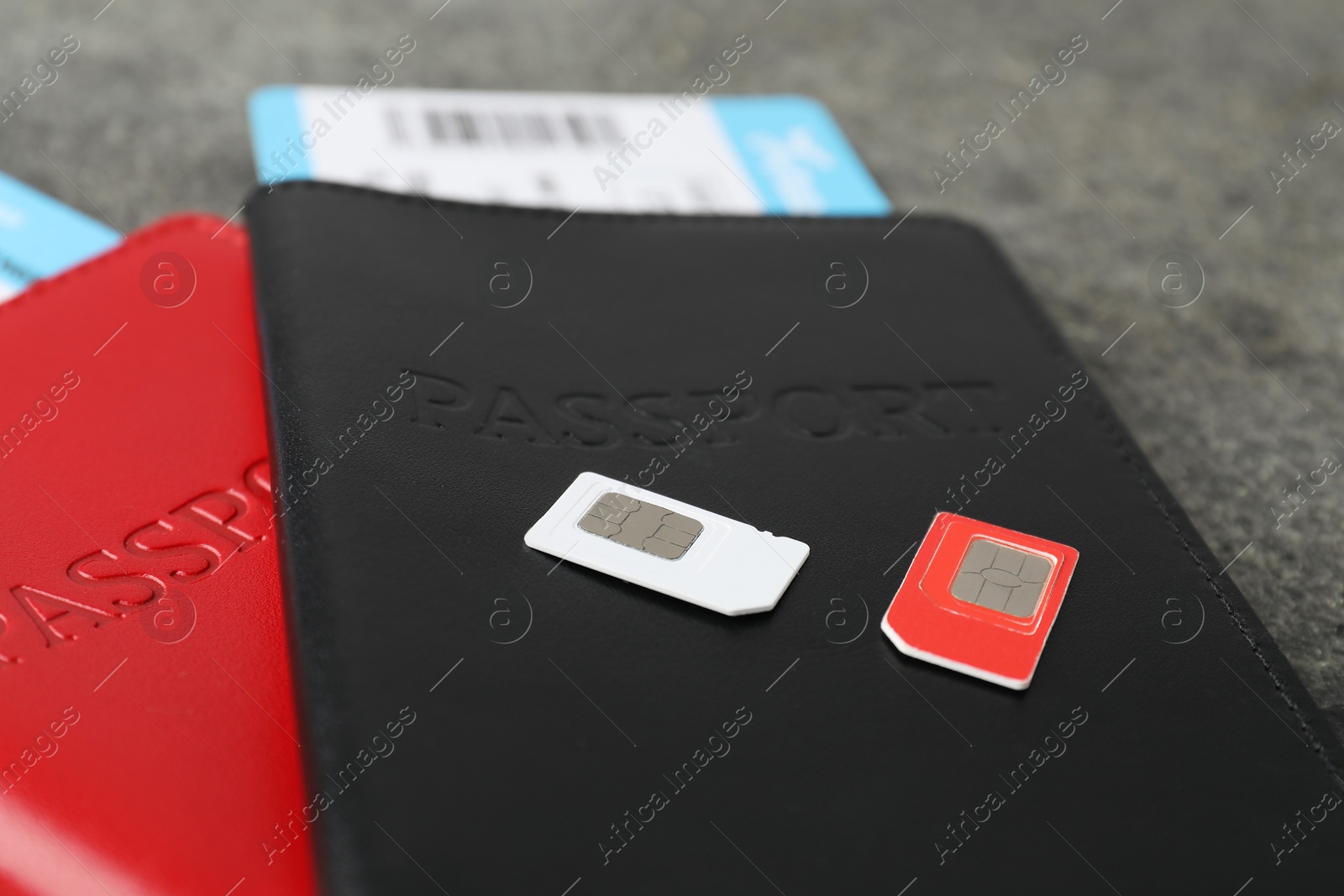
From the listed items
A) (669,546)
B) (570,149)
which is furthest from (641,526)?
(570,149)

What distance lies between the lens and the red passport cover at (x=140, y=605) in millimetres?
420

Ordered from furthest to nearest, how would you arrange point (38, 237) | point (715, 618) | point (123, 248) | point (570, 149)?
point (570, 149)
point (38, 237)
point (123, 248)
point (715, 618)

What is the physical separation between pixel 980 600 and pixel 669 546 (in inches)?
5.6

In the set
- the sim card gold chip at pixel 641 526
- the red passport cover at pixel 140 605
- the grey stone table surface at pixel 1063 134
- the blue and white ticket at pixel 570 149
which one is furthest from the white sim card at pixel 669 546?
the blue and white ticket at pixel 570 149

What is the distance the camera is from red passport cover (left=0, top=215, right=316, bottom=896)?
420mm

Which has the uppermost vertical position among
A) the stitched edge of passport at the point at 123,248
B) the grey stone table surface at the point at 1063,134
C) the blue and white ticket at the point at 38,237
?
the blue and white ticket at the point at 38,237

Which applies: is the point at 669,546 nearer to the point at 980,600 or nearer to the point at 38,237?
the point at 980,600

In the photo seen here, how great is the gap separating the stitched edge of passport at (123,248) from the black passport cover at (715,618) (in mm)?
75

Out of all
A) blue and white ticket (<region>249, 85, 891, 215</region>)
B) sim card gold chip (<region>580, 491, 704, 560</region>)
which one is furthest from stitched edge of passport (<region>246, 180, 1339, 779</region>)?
sim card gold chip (<region>580, 491, 704, 560</region>)

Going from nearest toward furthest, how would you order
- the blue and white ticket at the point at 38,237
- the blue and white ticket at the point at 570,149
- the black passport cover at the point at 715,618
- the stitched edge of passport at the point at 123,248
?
the black passport cover at the point at 715,618
the stitched edge of passport at the point at 123,248
the blue and white ticket at the point at 38,237
the blue and white ticket at the point at 570,149

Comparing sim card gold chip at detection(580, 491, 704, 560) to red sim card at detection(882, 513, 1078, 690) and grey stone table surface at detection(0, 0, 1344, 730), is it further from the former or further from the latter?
grey stone table surface at detection(0, 0, 1344, 730)

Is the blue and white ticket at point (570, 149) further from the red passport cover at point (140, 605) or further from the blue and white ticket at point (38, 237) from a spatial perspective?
the red passport cover at point (140, 605)

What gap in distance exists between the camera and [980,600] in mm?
496

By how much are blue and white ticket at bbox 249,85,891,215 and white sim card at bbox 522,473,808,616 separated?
403 mm
